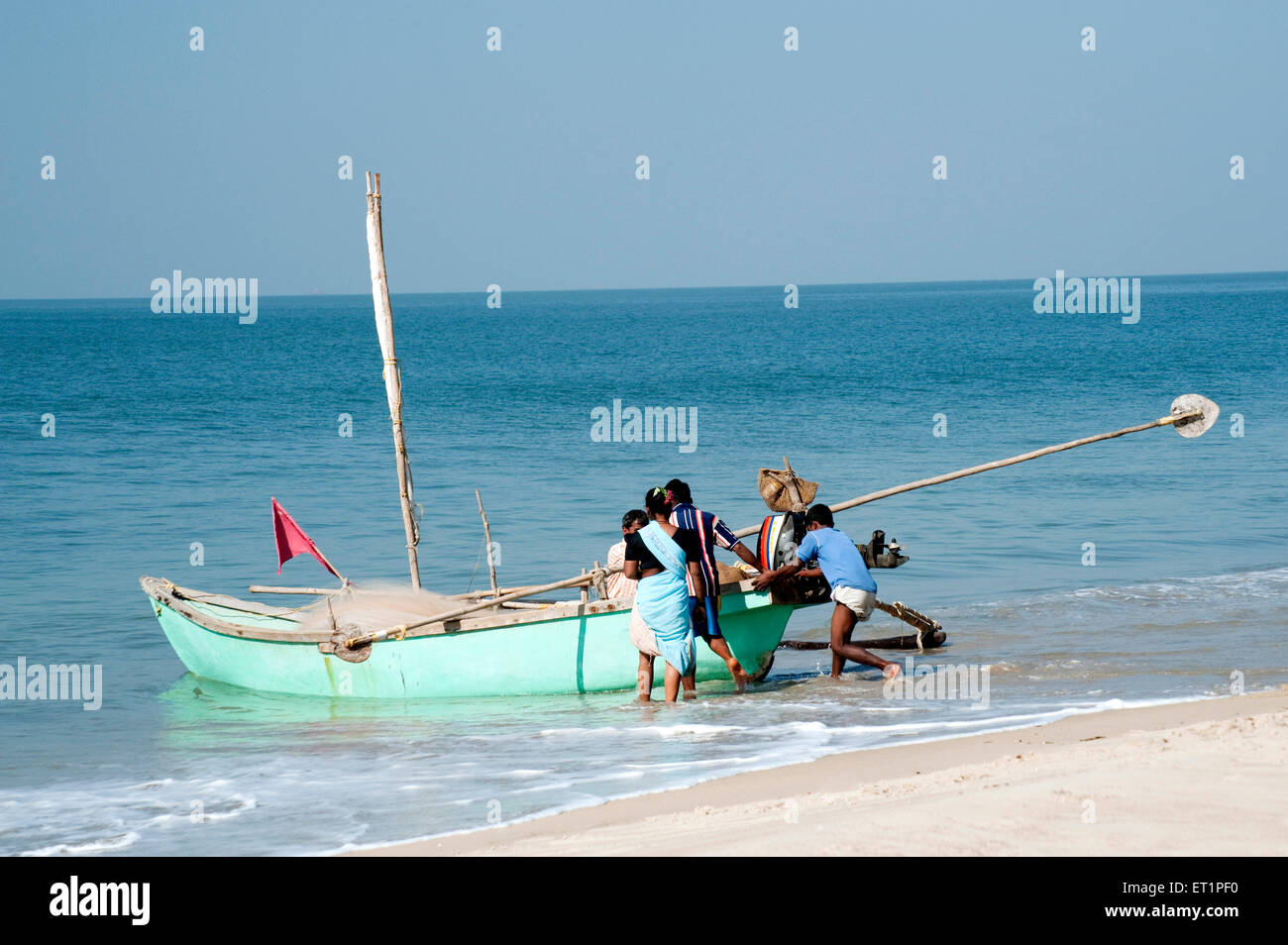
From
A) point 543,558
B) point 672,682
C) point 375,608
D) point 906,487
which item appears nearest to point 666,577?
point 672,682

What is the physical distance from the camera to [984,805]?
5590 millimetres

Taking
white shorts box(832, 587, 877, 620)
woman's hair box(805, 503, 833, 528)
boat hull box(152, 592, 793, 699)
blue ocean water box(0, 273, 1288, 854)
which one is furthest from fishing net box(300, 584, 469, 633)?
white shorts box(832, 587, 877, 620)

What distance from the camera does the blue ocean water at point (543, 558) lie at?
7.66m

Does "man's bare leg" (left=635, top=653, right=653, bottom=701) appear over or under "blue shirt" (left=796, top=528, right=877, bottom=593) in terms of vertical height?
under

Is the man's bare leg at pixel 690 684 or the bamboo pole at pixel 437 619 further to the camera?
the bamboo pole at pixel 437 619

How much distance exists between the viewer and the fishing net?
1009cm

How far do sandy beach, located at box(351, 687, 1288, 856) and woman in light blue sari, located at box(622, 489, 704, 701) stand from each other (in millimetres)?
1823

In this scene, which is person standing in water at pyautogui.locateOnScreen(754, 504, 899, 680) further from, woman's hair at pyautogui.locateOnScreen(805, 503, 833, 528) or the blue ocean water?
the blue ocean water

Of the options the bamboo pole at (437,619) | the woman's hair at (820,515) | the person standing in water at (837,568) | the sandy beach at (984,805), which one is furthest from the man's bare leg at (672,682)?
the sandy beach at (984,805)

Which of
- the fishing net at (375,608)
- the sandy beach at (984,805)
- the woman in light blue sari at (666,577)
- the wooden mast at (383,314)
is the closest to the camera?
the sandy beach at (984,805)

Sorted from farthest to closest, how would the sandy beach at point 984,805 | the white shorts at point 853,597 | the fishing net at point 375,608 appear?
the fishing net at point 375,608
the white shorts at point 853,597
the sandy beach at point 984,805

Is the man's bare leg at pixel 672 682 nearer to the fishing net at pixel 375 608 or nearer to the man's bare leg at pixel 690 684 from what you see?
the man's bare leg at pixel 690 684

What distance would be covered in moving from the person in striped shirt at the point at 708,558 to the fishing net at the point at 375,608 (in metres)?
2.16
